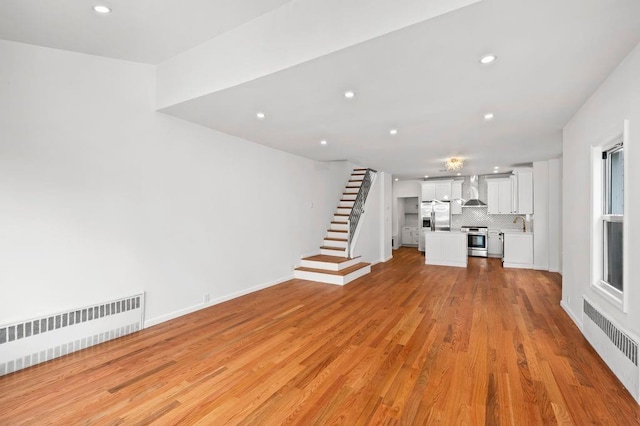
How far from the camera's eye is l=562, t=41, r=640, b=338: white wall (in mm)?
2238

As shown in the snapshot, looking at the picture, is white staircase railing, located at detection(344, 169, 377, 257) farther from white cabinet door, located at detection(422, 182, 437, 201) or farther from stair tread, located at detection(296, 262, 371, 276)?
white cabinet door, located at detection(422, 182, 437, 201)

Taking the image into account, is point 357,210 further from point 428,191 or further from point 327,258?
point 428,191

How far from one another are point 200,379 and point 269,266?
316 cm

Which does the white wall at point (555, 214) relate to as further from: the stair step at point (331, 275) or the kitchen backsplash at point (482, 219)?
the stair step at point (331, 275)

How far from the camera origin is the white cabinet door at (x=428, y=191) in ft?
33.3

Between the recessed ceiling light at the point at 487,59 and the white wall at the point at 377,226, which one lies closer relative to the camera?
the recessed ceiling light at the point at 487,59

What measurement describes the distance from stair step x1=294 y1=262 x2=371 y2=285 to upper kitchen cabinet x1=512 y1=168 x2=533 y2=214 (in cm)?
482

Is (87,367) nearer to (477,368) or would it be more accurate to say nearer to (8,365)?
(8,365)

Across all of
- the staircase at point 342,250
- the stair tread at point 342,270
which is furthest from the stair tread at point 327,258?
the stair tread at point 342,270

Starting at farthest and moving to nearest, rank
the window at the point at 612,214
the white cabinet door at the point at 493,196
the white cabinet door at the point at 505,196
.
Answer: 1. the white cabinet door at the point at 493,196
2. the white cabinet door at the point at 505,196
3. the window at the point at 612,214

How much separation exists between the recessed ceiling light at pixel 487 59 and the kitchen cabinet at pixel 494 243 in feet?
27.1

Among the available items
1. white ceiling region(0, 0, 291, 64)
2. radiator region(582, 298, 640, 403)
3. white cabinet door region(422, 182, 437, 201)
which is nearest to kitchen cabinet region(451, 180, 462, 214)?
white cabinet door region(422, 182, 437, 201)

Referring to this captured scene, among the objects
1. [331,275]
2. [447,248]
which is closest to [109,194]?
[331,275]

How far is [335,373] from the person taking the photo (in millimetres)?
2557
